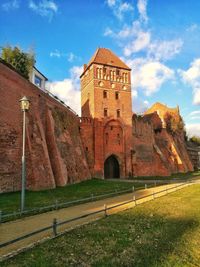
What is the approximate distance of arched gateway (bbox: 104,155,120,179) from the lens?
133 feet

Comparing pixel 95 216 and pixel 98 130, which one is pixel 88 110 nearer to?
pixel 98 130

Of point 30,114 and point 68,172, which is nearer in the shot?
point 30,114

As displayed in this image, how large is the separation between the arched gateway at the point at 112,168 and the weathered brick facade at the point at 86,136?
0.14m

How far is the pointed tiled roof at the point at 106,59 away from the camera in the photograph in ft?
140

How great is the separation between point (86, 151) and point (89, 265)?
102 ft

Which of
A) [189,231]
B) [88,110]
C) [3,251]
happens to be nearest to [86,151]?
[88,110]

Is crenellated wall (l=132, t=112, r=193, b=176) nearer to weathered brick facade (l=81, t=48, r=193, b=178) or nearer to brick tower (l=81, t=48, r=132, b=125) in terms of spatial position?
weathered brick facade (l=81, t=48, r=193, b=178)

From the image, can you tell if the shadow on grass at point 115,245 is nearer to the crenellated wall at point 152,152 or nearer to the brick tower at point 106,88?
the brick tower at point 106,88

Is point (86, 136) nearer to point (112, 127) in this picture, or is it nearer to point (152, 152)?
point (112, 127)

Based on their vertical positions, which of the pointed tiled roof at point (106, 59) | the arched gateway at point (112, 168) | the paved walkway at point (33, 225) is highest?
the pointed tiled roof at point (106, 59)

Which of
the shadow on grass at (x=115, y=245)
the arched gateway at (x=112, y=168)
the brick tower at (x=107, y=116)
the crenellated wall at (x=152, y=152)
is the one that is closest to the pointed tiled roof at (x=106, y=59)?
the brick tower at (x=107, y=116)

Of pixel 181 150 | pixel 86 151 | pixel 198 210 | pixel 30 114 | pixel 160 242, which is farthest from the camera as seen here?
pixel 181 150

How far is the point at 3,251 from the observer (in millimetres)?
7230

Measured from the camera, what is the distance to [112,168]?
41.4 meters
